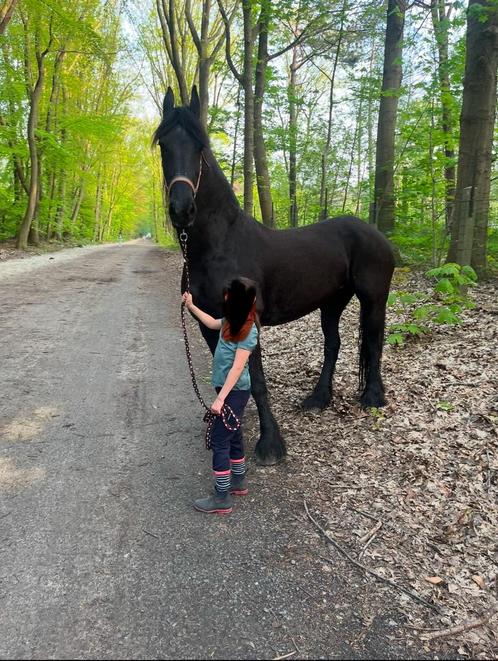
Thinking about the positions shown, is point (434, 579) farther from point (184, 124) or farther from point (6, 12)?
point (6, 12)

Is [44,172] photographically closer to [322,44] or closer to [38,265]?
[38,265]

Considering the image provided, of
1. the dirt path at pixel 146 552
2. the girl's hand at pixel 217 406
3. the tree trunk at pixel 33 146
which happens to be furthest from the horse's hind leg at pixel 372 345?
the tree trunk at pixel 33 146

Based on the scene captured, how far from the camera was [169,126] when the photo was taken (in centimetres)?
320

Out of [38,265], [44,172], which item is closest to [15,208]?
[44,172]

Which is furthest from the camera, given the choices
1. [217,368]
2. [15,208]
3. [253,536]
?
[15,208]

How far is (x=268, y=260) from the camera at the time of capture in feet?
12.6

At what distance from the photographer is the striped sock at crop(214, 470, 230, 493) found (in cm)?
293

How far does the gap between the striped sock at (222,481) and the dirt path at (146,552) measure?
0.70ft

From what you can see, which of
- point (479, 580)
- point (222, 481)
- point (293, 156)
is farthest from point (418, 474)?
point (293, 156)

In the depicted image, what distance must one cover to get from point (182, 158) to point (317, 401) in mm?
2832

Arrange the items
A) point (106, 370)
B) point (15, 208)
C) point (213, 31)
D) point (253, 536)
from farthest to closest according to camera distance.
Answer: point (15, 208), point (213, 31), point (106, 370), point (253, 536)

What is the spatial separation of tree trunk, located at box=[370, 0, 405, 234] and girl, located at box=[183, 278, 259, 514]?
8.66 metres

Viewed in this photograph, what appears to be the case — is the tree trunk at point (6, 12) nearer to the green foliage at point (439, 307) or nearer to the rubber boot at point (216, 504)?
the green foliage at point (439, 307)

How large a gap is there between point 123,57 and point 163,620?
30606 mm
